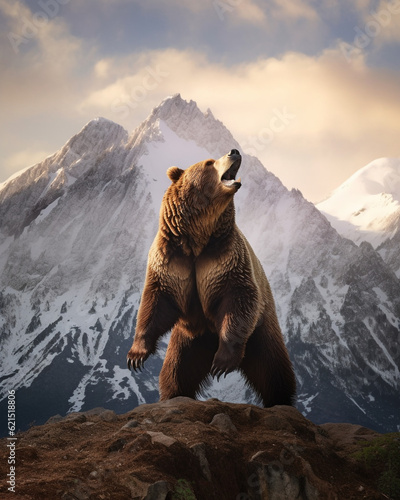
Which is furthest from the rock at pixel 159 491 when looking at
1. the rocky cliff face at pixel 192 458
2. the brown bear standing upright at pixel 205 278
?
the brown bear standing upright at pixel 205 278

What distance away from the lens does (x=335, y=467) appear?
9.66 meters

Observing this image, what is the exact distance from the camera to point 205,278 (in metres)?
→ 10.8

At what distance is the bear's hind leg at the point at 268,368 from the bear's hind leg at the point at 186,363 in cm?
78

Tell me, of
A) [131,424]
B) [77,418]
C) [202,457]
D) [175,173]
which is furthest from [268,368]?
[175,173]

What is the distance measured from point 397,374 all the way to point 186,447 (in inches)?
6047

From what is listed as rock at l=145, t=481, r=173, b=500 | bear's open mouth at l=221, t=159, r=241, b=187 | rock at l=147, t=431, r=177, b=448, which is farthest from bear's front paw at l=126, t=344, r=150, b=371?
bear's open mouth at l=221, t=159, r=241, b=187

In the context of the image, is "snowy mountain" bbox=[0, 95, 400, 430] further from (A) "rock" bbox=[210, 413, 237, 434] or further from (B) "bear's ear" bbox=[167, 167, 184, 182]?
(A) "rock" bbox=[210, 413, 237, 434]

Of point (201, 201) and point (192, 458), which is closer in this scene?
point (192, 458)

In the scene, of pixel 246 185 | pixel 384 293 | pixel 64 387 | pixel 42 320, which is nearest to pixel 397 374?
pixel 384 293

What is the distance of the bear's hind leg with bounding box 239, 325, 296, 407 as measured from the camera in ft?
38.3

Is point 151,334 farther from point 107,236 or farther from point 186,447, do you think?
point 107,236

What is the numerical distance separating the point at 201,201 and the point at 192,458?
177 inches

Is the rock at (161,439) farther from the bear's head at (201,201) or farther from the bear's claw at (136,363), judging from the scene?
the bear's head at (201,201)

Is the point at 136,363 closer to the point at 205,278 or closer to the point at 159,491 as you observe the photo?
the point at 205,278
